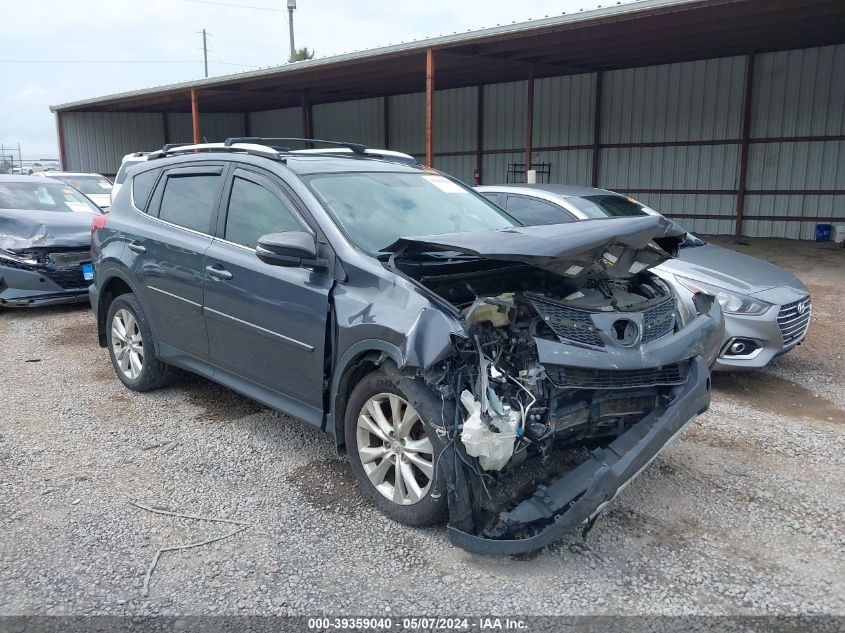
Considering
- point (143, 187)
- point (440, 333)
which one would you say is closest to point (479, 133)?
point (143, 187)

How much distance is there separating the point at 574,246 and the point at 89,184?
1287 centimetres

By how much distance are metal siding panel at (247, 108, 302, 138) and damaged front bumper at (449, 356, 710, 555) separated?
24.7 m

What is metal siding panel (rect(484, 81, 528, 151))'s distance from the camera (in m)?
19.6

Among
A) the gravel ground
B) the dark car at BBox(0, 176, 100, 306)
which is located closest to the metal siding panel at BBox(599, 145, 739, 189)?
the gravel ground

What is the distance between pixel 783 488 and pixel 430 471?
203 centimetres

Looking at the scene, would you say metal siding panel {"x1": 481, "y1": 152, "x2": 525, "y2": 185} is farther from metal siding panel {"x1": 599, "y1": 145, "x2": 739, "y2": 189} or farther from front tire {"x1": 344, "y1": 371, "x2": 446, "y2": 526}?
front tire {"x1": 344, "y1": 371, "x2": 446, "y2": 526}

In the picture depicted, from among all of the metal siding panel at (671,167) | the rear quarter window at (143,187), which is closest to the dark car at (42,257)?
the rear quarter window at (143,187)

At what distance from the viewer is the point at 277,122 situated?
27109 mm

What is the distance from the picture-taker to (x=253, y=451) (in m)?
4.21

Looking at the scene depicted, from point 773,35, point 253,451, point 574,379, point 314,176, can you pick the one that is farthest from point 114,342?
point 773,35

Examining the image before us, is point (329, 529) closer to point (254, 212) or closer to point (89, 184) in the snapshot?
point (254, 212)

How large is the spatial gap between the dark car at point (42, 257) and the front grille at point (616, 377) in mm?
5930

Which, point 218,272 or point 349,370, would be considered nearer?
point 349,370

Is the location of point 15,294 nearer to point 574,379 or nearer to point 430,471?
point 430,471
